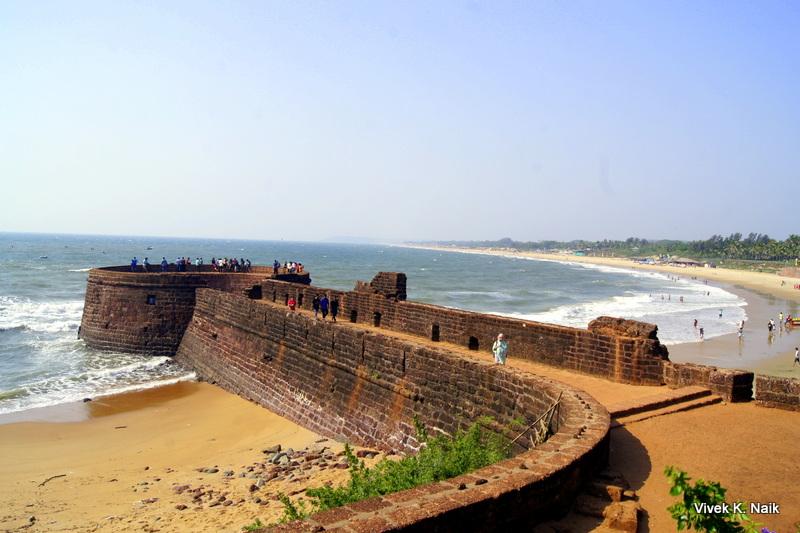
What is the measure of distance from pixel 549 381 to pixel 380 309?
8182mm

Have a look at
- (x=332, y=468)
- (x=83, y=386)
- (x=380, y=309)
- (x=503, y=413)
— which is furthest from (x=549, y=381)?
(x=83, y=386)

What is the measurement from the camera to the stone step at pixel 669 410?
298 inches

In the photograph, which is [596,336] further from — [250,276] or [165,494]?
[250,276]

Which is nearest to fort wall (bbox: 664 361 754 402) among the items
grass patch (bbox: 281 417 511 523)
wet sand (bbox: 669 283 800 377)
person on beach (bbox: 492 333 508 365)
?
person on beach (bbox: 492 333 508 365)

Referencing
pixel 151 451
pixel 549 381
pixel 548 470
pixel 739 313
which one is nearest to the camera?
pixel 548 470

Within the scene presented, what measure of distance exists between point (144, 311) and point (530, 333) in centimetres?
1493

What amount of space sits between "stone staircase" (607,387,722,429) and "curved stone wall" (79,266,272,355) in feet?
51.5

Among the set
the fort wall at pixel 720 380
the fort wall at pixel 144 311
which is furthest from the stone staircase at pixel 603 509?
the fort wall at pixel 144 311

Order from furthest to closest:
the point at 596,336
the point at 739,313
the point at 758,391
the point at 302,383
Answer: the point at 739,313 → the point at 302,383 → the point at 596,336 → the point at 758,391

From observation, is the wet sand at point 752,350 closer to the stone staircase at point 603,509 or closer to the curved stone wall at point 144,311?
the curved stone wall at point 144,311

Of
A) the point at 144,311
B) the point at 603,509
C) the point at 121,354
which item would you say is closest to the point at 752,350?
the point at 144,311

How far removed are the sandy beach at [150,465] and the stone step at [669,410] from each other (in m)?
4.47

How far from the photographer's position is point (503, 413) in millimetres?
8539

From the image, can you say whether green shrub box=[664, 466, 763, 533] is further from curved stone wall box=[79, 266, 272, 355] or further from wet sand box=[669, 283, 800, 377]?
wet sand box=[669, 283, 800, 377]
